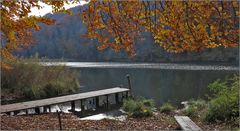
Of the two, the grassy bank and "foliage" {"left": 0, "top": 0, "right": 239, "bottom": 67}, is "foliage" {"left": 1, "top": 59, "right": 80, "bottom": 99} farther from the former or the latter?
"foliage" {"left": 0, "top": 0, "right": 239, "bottom": 67}

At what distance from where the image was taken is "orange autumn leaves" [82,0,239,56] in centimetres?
705

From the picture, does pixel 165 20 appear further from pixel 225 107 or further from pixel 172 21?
pixel 225 107

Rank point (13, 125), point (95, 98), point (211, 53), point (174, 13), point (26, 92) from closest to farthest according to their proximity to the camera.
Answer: point (174, 13) < point (13, 125) < point (95, 98) < point (26, 92) < point (211, 53)

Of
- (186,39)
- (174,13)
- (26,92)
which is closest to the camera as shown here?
(174,13)

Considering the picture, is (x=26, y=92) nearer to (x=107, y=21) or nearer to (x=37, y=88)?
(x=37, y=88)

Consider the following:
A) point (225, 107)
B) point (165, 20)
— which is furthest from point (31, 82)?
point (165, 20)

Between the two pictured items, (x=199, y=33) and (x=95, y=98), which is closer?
(x=199, y=33)

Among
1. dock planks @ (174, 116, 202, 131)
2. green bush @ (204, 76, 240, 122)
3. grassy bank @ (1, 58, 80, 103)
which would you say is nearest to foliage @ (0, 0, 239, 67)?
dock planks @ (174, 116, 202, 131)

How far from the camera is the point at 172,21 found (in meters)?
7.42

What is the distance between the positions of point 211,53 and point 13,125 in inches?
2405

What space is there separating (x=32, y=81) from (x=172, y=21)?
20524 mm

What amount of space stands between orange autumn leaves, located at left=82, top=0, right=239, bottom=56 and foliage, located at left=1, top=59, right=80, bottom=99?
17.9 m

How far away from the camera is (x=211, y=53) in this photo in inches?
2657

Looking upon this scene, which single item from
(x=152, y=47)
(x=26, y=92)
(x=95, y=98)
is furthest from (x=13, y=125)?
(x=152, y=47)
